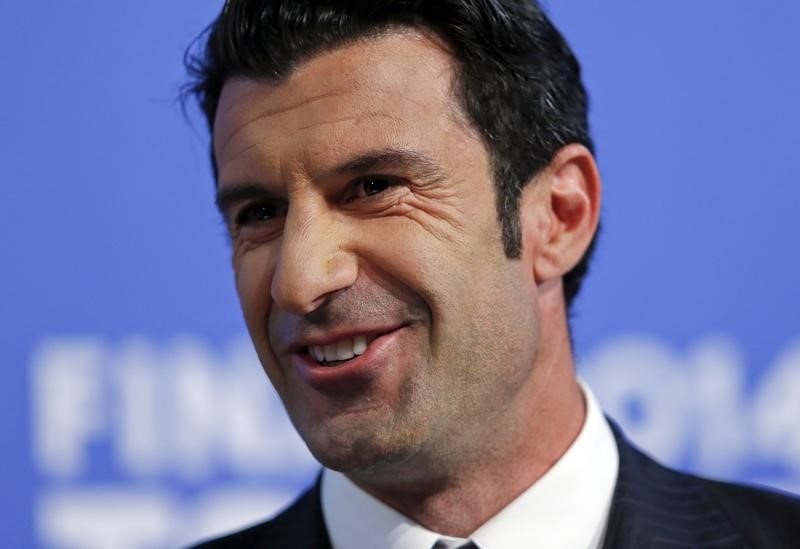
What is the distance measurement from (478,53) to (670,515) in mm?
761

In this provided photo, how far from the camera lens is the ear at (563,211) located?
5.85 feet

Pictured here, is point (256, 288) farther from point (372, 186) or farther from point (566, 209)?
point (566, 209)

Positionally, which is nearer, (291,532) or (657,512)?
(657,512)

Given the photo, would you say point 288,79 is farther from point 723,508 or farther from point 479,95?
point 723,508

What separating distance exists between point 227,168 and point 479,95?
391 mm

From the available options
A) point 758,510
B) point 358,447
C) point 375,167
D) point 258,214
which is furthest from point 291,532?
point 758,510

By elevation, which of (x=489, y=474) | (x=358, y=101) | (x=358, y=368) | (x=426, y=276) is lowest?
(x=489, y=474)

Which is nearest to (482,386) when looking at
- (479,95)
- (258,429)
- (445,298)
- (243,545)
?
(445,298)

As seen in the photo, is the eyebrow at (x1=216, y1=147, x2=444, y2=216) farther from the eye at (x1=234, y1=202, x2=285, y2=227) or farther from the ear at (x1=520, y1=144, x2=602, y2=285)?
the ear at (x1=520, y1=144, x2=602, y2=285)

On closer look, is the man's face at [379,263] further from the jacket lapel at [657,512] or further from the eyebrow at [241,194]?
the jacket lapel at [657,512]

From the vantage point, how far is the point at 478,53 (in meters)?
1.74

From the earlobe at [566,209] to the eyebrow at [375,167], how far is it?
0.23m

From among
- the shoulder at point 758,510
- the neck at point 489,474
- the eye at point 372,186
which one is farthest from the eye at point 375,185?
the shoulder at point 758,510

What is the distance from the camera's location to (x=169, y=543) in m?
2.39
